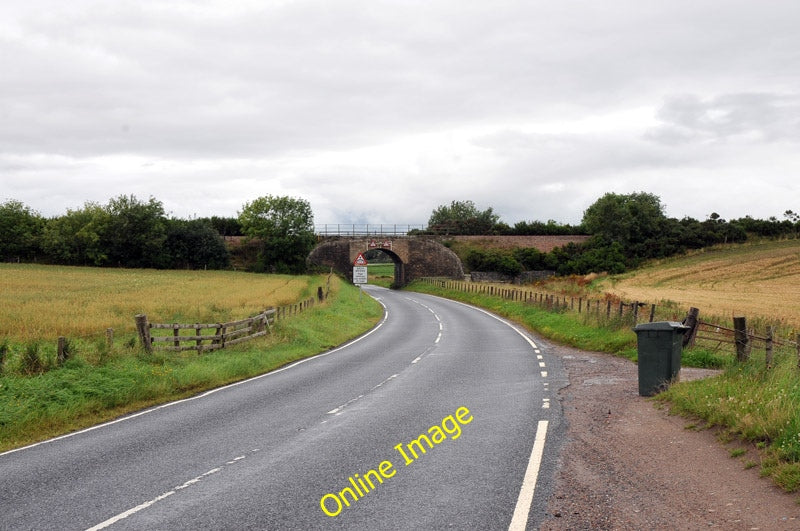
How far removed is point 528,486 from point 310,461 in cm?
281

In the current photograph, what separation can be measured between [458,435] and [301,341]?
13.7 metres

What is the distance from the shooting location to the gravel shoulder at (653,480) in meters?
5.85

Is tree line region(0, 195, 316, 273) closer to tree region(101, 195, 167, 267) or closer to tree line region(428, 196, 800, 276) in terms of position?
tree region(101, 195, 167, 267)

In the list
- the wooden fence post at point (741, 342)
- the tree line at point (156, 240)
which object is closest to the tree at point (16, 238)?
the tree line at point (156, 240)

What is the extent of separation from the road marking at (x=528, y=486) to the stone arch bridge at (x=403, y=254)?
235 feet

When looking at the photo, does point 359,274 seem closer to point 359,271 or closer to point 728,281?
point 359,271

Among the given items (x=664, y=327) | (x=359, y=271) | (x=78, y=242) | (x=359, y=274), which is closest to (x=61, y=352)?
(x=664, y=327)

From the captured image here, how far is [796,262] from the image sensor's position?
58031 millimetres

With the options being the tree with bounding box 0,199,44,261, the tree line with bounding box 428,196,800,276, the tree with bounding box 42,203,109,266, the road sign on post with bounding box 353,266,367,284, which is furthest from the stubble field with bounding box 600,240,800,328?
A: the tree with bounding box 0,199,44,261

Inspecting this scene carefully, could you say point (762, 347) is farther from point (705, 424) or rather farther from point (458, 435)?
point (458, 435)

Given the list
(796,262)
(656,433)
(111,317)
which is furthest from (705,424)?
(796,262)

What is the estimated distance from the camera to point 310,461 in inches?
311

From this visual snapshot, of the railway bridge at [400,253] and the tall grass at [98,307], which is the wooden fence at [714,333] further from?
the railway bridge at [400,253]

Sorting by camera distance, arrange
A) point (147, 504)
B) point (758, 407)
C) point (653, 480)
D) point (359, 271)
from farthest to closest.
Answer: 1. point (359, 271)
2. point (758, 407)
3. point (653, 480)
4. point (147, 504)
